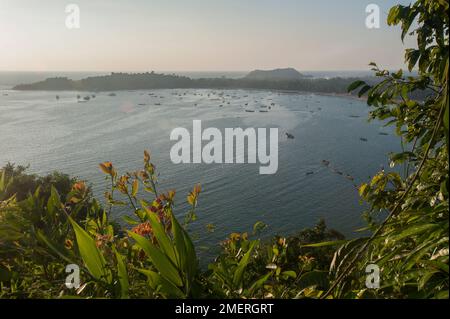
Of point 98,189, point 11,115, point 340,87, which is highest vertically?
point 340,87

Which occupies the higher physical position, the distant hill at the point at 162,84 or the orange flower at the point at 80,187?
the distant hill at the point at 162,84

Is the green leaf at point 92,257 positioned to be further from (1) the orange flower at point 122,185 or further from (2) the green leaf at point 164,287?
(1) the orange flower at point 122,185

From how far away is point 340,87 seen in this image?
118 metres

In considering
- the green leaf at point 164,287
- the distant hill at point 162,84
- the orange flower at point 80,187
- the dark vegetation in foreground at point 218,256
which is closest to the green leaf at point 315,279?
the dark vegetation in foreground at point 218,256

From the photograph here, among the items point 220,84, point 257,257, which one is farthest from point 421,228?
point 220,84

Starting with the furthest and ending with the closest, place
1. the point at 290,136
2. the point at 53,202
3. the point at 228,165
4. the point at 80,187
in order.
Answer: the point at 290,136, the point at 228,165, the point at 80,187, the point at 53,202

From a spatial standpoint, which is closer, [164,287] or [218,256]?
[164,287]

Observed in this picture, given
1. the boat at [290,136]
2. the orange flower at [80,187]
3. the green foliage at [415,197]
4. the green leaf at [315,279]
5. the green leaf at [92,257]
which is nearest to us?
the green foliage at [415,197]

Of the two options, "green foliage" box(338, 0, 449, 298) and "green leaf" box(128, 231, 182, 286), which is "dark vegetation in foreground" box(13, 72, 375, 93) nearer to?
"green foliage" box(338, 0, 449, 298)

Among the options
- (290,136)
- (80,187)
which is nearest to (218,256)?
(80,187)

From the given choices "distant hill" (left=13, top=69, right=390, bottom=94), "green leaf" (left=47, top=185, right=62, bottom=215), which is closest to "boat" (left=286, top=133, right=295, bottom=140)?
"green leaf" (left=47, top=185, right=62, bottom=215)

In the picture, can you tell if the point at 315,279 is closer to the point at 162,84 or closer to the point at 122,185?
the point at 122,185

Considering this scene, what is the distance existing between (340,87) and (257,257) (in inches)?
4853

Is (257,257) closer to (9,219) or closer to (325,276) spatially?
(325,276)
